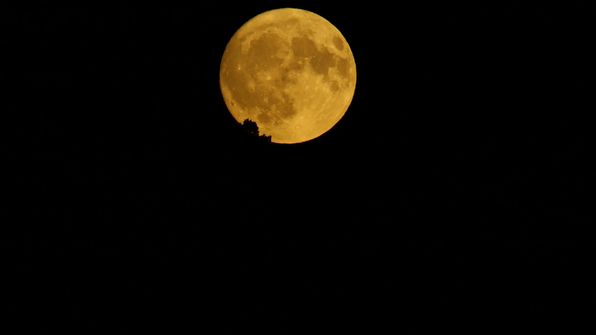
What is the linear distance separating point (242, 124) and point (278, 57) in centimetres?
117

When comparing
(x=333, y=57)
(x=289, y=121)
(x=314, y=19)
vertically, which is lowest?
(x=289, y=121)

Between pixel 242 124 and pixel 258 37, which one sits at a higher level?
pixel 258 37

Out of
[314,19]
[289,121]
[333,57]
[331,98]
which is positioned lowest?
[289,121]

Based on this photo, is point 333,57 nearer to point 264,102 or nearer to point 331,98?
point 331,98

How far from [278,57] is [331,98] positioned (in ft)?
3.11

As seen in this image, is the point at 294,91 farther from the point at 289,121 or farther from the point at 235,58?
the point at 235,58

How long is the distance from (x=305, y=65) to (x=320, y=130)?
1.07 meters

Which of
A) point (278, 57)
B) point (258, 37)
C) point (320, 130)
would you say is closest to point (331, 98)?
point (320, 130)

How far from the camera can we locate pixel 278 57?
5539mm

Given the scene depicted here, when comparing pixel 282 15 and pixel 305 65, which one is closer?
pixel 305 65

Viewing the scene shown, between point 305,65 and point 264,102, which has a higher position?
point 305,65

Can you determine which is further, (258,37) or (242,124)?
(242,124)

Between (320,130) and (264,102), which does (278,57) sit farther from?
(320,130)

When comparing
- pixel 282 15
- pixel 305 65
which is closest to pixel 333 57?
pixel 305 65
